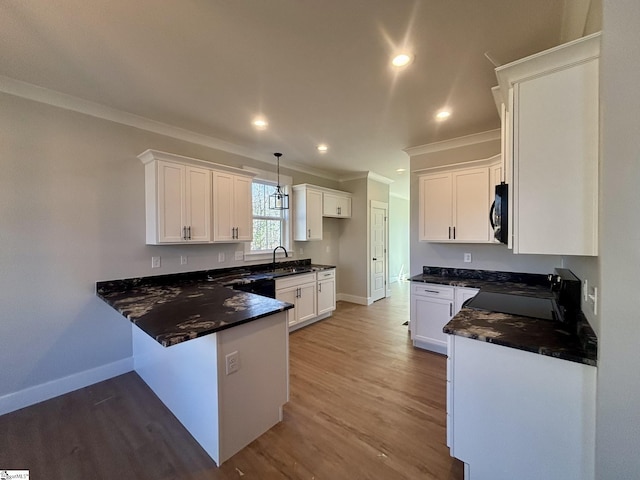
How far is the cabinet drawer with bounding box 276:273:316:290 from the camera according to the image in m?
3.65

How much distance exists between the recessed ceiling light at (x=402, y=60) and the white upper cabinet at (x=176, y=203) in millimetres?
2341

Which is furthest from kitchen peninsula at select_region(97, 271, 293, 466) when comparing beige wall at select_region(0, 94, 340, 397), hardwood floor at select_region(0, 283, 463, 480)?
beige wall at select_region(0, 94, 340, 397)

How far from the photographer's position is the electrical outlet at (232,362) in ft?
5.52

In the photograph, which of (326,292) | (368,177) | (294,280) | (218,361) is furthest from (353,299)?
(218,361)

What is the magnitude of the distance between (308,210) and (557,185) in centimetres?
366

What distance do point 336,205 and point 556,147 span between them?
4.13m

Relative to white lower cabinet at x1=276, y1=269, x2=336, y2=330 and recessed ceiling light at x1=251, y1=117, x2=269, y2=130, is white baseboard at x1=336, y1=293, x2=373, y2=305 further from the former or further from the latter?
recessed ceiling light at x1=251, y1=117, x2=269, y2=130

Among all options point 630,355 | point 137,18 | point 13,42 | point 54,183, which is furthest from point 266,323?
point 13,42

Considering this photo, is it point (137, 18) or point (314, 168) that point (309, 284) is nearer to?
point (314, 168)

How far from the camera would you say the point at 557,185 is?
4.12ft

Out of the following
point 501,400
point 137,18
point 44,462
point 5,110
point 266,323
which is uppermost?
point 137,18

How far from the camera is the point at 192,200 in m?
3.03

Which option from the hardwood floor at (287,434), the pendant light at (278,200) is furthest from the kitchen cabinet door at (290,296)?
the pendant light at (278,200)

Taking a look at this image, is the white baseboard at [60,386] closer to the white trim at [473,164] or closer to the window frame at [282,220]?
the window frame at [282,220]
